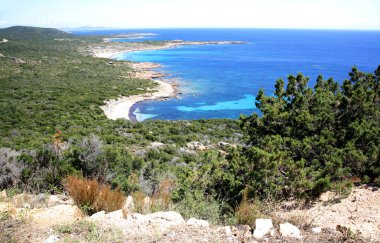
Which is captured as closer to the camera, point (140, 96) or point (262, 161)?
point (262, 161)

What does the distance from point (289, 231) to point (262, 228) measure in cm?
40

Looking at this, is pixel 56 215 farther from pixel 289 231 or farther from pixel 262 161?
pixel 262 161

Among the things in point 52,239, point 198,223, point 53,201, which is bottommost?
point 53,201

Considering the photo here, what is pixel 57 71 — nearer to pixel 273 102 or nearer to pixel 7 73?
pixel 7 73

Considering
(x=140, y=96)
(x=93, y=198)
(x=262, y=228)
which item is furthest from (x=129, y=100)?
(x=262, y=228)

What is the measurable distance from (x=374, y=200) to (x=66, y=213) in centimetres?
625

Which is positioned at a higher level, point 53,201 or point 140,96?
point 53,201

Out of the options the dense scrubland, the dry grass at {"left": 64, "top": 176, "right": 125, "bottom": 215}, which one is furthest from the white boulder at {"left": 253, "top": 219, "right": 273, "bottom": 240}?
the dry grass at {"left": 64, "top": 176, "right": 125, "bottom": 215}

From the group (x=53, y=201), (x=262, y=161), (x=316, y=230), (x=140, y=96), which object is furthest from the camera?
(x=140, y=96)

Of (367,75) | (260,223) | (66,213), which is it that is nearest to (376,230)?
(260,223)

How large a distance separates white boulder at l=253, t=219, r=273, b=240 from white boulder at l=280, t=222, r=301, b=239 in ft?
0.56

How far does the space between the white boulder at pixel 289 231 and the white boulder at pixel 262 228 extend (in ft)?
0.56

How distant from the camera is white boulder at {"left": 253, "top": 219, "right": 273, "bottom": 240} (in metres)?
4.19

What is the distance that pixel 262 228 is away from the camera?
428 centimetres
